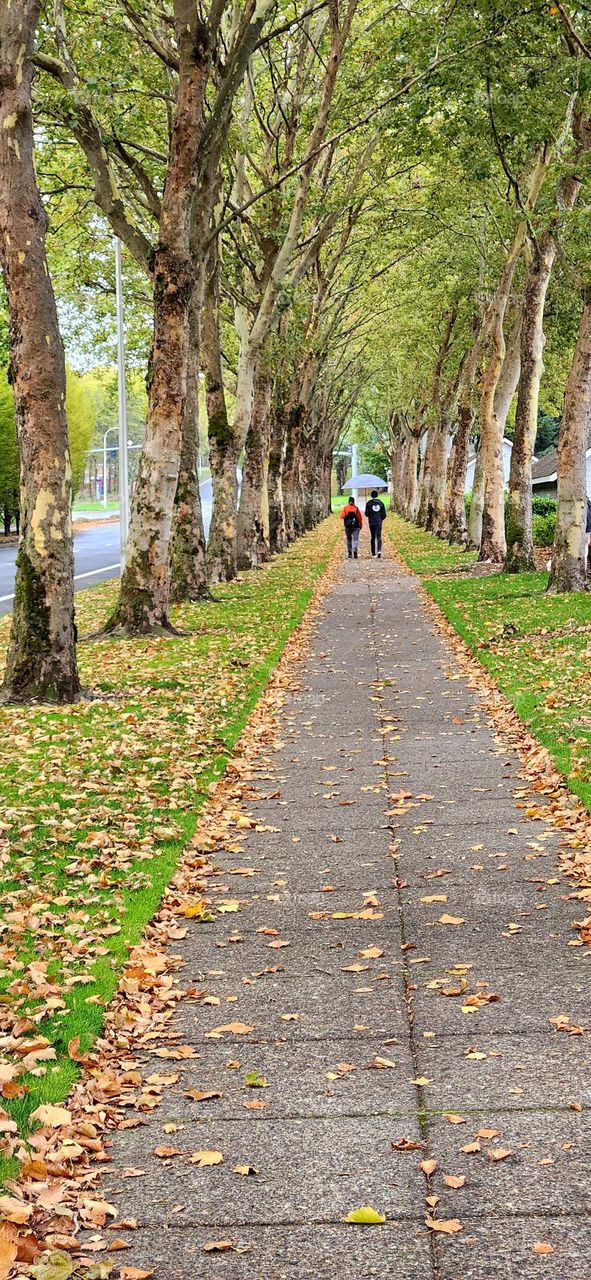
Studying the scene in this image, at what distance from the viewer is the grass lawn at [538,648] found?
36.0 ft

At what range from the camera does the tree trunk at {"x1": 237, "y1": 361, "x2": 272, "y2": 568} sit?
31156 mm

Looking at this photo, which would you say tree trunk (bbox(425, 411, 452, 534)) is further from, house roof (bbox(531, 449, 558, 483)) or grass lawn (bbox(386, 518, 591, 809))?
grass lawn (bbox(386, 518, 591, 809))

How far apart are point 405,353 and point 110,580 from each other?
2190 cm

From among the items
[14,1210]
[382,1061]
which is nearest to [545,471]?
[382,1061]

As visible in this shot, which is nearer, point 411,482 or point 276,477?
point 276,477

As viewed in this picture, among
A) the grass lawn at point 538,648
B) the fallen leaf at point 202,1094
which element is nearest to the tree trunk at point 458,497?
the grass lawn at point 538,648

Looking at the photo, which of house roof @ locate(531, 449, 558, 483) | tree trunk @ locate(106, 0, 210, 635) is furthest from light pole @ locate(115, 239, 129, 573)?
house roof @ locate(531, 449, 558, 483)

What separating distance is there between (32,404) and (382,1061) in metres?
8.56

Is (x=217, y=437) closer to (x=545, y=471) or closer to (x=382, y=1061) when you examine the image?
(x=382, y=1061)

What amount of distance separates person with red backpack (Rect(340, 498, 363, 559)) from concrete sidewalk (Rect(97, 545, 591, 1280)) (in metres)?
29.9

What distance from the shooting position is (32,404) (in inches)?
492

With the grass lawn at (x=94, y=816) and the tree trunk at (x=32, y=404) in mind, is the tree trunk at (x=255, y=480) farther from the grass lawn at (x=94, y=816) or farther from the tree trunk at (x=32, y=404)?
the tree trunk at (x=32, y=404)

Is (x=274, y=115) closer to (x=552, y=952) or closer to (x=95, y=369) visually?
(x=95, y=369)

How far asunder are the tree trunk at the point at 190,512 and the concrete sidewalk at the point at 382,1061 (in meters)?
12.4
